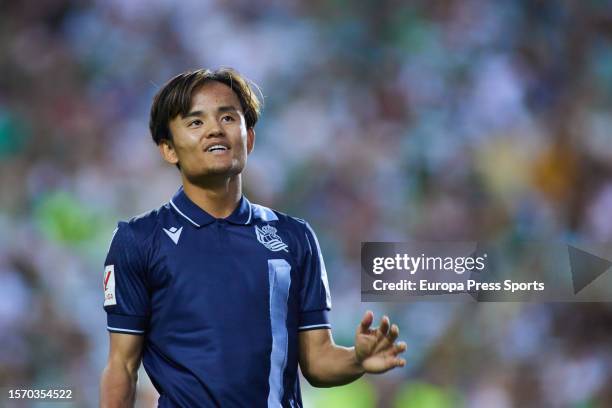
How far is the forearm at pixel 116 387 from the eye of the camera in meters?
2.25

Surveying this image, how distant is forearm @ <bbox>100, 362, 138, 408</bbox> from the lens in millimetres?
2250

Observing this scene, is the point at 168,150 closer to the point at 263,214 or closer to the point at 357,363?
the point at 263,214

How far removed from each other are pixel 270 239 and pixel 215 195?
18cm

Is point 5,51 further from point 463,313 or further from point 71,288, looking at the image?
point 463,313

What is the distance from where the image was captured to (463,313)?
434cm

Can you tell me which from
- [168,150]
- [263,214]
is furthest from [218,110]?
[263,214]

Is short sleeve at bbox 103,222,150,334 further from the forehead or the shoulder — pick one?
the forehead

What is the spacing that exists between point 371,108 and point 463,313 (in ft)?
3.37

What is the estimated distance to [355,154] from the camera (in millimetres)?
4477

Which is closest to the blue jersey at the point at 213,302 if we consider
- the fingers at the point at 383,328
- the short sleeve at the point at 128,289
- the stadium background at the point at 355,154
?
the short sleeve at the point at 128,289

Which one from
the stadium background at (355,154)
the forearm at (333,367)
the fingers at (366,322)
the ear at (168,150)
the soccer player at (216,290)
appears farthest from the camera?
the stadium background at (355,154)

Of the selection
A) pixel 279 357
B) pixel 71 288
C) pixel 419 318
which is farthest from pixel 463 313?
pixel 279 357

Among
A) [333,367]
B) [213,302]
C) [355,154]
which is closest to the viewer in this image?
[213,302]

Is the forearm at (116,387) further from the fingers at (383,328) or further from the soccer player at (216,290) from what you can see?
the fingers at (383,328)
